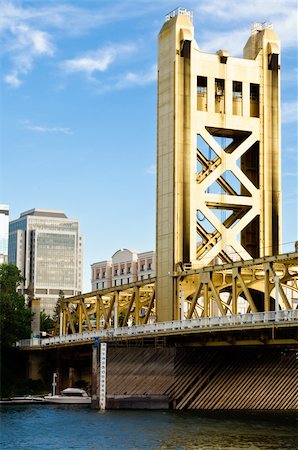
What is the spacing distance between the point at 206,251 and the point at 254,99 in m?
18.0

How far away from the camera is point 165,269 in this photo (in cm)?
10025

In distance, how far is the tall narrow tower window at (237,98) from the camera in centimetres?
10675

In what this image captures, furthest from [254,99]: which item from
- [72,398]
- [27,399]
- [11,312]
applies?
[11,312]

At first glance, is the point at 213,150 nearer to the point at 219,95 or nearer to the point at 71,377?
the point at 219,95

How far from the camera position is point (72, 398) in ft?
334

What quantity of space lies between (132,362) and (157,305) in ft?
41.6

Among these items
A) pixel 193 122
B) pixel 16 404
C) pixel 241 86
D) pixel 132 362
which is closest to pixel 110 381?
pixel 132 362

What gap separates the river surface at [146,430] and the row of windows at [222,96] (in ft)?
115

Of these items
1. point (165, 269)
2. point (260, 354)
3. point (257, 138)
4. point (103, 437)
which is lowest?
point (103, 437)

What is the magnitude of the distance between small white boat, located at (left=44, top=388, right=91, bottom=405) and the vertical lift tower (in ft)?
38.1

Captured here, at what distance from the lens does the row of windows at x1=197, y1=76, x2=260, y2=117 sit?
104750 millimetres

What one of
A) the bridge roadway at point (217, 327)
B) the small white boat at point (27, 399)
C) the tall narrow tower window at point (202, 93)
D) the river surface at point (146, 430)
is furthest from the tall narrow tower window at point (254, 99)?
the small white boat at point (27, 399)

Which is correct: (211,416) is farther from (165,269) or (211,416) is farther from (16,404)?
(16,404)

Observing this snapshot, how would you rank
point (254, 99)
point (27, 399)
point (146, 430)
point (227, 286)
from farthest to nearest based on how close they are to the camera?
point (254, 99), point (27, 399), point (227, 286), point (146, 430)
